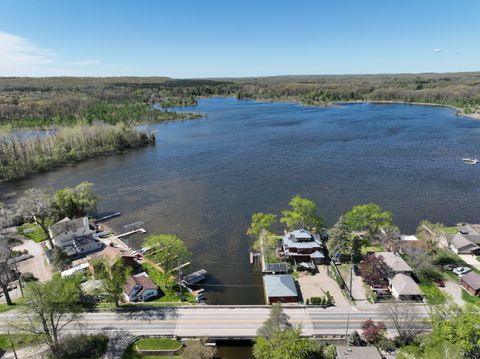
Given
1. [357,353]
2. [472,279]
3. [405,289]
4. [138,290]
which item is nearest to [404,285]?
[405,289]

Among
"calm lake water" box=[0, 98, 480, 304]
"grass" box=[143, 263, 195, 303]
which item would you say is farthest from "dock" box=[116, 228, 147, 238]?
"grass" box=[143, 263, 195, 303]

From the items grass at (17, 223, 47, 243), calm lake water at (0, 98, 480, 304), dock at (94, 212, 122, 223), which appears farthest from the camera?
dock at (94, 212, 122, 223)

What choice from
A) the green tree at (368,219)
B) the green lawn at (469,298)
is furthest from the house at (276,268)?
the green lawn at (469,298)

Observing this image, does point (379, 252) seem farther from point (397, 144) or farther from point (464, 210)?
point (397, 144)

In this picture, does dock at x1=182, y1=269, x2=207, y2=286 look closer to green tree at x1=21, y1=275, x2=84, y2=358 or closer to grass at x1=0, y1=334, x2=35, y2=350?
green tree at x1=21, y1=275, x2=84, y2=358

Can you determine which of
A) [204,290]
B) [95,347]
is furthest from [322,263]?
[95,347]

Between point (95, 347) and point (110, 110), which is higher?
point (110, 110)

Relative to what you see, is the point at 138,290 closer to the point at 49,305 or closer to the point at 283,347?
the point at 49,305
